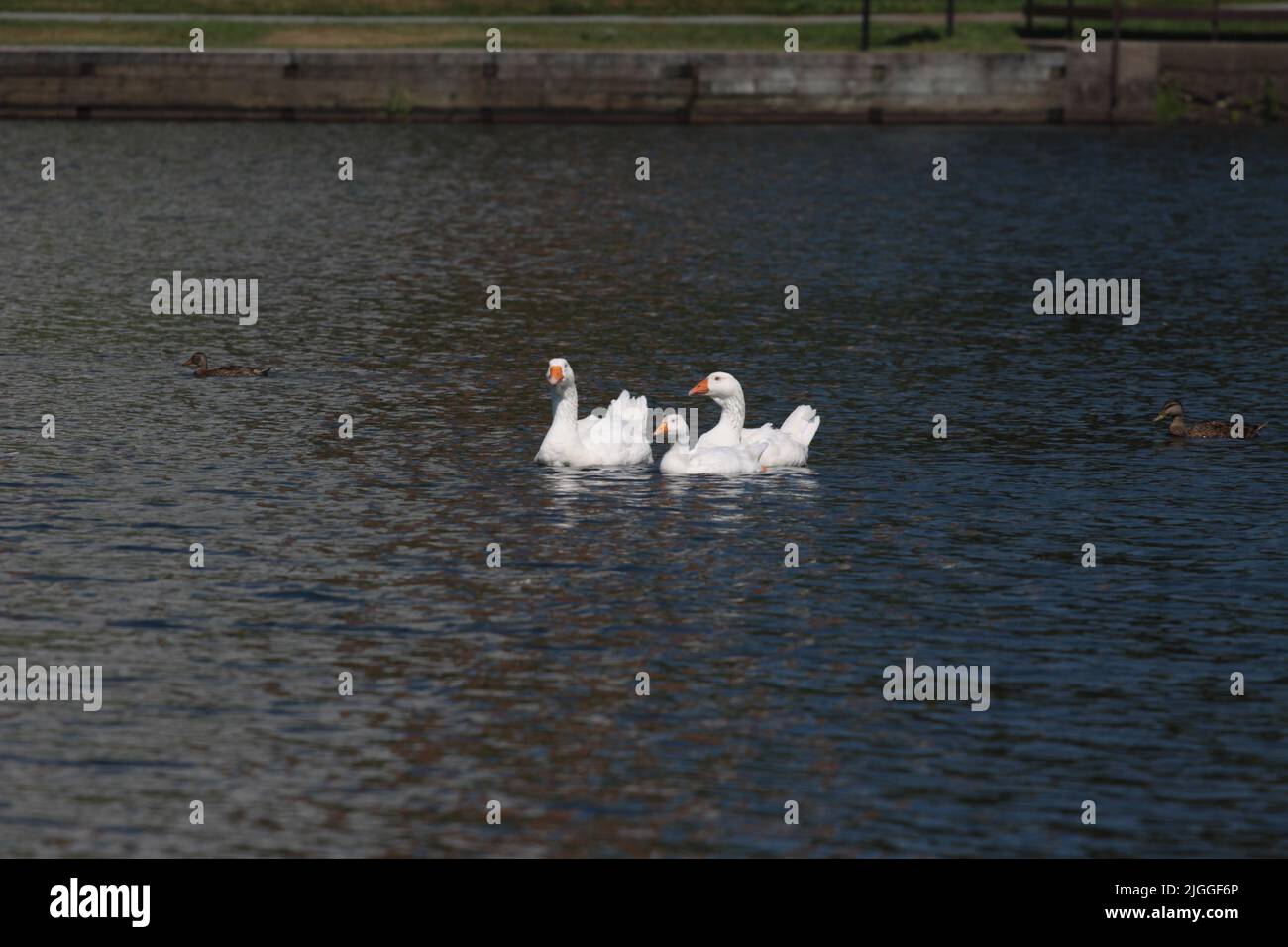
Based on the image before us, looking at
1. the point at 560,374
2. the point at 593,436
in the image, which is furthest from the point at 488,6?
the point at 560,374

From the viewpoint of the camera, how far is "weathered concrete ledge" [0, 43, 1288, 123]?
68375 millimetres

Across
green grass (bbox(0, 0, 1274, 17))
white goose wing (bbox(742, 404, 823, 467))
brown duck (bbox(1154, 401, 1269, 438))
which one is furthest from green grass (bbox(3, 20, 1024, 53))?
white goose wing (bbox(742, 404, 823, 467))

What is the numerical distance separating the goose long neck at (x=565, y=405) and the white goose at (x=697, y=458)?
1.13 m

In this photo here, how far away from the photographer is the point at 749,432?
27031mm

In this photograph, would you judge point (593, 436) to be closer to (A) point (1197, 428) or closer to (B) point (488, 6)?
(A) point (1197, 428)

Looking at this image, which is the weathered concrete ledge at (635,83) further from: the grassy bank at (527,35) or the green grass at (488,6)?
the green grass at (488,6)

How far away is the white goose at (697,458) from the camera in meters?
26.1

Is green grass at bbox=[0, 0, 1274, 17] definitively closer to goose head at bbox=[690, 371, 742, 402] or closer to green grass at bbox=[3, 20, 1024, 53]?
green grass at bbox=[3, 20, 1024, 53]

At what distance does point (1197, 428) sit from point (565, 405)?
834 centimetres
